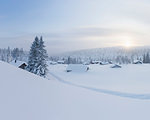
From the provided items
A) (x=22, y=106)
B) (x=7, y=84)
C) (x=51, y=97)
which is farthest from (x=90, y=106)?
(x=7, y=84)

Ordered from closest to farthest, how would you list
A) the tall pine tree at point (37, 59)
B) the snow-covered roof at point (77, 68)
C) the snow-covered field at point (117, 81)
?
the snow-covered field at point (117, 81)
the tall pine tree at point (37, 59)
the snow-covered roof at point (77, 68)

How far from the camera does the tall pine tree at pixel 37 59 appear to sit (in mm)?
17344

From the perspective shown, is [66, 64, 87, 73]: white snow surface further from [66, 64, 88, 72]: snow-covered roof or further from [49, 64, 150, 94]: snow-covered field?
[49, 64, 150, 94]: snow-covered field

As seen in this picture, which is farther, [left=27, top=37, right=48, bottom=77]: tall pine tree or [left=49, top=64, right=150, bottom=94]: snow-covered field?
[left=27, top=37, right=48, bottom=77]: tall pine tree

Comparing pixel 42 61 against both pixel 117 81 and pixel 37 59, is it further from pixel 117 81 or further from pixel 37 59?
pixel 117 81

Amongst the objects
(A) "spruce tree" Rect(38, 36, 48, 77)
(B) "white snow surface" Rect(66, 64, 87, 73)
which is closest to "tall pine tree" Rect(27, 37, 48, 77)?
(A) "spruce tree" Rect(38, 36, 48, 77)

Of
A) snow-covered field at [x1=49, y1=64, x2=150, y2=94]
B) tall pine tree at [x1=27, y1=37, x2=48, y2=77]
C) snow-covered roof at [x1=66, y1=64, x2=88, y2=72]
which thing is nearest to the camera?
snow-covered field at [x1=49, y1=64, x2=150, y2=94]

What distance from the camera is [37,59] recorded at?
693 inches

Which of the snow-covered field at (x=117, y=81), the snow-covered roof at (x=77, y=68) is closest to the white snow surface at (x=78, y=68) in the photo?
the snow-covered roof at (x=77, y=68)

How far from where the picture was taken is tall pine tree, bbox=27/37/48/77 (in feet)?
56.9

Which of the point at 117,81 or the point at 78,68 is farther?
the point at 78,68

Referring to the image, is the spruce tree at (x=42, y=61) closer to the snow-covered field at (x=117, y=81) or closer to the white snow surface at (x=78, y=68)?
the snow-covered field at (x=117, y=81)

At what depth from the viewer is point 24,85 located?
2.75m

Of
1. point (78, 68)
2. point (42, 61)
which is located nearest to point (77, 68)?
point (78, 68)
